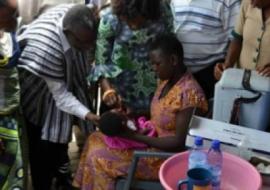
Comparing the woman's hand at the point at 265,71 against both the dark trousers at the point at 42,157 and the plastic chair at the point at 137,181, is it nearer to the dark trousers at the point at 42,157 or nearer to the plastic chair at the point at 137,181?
the plastic chair at the point at 137,181

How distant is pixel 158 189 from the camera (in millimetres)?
2486

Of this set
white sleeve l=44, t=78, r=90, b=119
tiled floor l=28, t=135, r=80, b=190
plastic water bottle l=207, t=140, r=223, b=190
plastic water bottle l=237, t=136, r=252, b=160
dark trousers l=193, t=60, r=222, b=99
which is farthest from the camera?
tiled floor l=28, t=135, r=80, b=190

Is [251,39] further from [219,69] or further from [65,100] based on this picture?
[65,100]

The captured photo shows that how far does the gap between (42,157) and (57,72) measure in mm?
594

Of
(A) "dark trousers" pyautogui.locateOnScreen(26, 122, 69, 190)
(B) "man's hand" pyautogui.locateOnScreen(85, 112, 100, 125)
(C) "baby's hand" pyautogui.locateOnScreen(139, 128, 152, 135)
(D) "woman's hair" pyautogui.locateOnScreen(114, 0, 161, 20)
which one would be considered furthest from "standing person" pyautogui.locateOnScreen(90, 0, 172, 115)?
(A) "dark trousers" pyautogui.locateOnScreen(26, 122, 69, 190)

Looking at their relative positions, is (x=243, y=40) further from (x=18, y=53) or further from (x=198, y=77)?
(x=18, y=53)

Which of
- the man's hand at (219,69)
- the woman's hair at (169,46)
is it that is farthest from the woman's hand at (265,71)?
the woman's hair at (169,46)

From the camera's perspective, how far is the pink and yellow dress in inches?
95.3

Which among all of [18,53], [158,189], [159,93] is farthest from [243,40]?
[18,53]

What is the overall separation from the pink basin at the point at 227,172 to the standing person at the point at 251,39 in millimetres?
652

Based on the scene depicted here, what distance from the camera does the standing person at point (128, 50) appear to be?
2.62 m

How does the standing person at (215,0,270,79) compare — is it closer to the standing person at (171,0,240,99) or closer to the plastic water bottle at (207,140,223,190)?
the standing person at (171,0,240,99)

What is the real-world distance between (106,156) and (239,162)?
2.57 feet

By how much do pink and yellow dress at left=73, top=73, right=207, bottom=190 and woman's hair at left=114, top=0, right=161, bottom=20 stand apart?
14.0 inches
